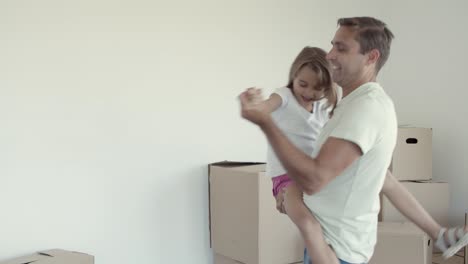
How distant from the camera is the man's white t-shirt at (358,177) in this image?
124 cm

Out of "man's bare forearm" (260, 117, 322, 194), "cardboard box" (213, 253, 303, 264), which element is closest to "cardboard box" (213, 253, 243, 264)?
"cardboard box" (213, 253, 303, 264)

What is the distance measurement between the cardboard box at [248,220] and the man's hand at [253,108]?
109cm

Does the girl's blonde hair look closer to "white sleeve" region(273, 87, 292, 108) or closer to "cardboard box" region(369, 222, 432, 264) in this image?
"white sleeve" region(273, 87, 292, 108)

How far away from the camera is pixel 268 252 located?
2342 millimetres

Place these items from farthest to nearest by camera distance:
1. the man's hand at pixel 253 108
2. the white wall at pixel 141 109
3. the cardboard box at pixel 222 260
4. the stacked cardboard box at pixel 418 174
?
1. the stacked cardboard box at pixel 418 174
2. the cardboard box at pixel 222 260
3. the white wall at pixel 141 109
4. the man's hand at pixel 253 108

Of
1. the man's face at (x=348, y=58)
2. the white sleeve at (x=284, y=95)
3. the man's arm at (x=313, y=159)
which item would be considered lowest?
the man's arm at (x=313, y=159)

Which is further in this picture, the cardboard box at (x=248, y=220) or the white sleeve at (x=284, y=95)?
the cardboard box at (x=248, y=220)

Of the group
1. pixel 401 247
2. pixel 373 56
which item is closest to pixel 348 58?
pixel 373 56

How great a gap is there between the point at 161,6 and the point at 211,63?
406mm

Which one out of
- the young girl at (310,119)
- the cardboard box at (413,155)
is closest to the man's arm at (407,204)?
the young girl at (310,119)

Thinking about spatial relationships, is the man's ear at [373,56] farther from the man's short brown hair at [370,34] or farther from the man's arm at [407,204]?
the man's arm at [407,204]

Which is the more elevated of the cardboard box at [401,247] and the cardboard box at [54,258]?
the cardboard box at [54,258]

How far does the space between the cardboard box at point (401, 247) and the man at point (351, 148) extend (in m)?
1.08

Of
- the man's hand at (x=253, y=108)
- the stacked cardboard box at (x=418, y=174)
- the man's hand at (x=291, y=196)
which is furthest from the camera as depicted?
the stacked cardboard box at (x=418, y=174)
